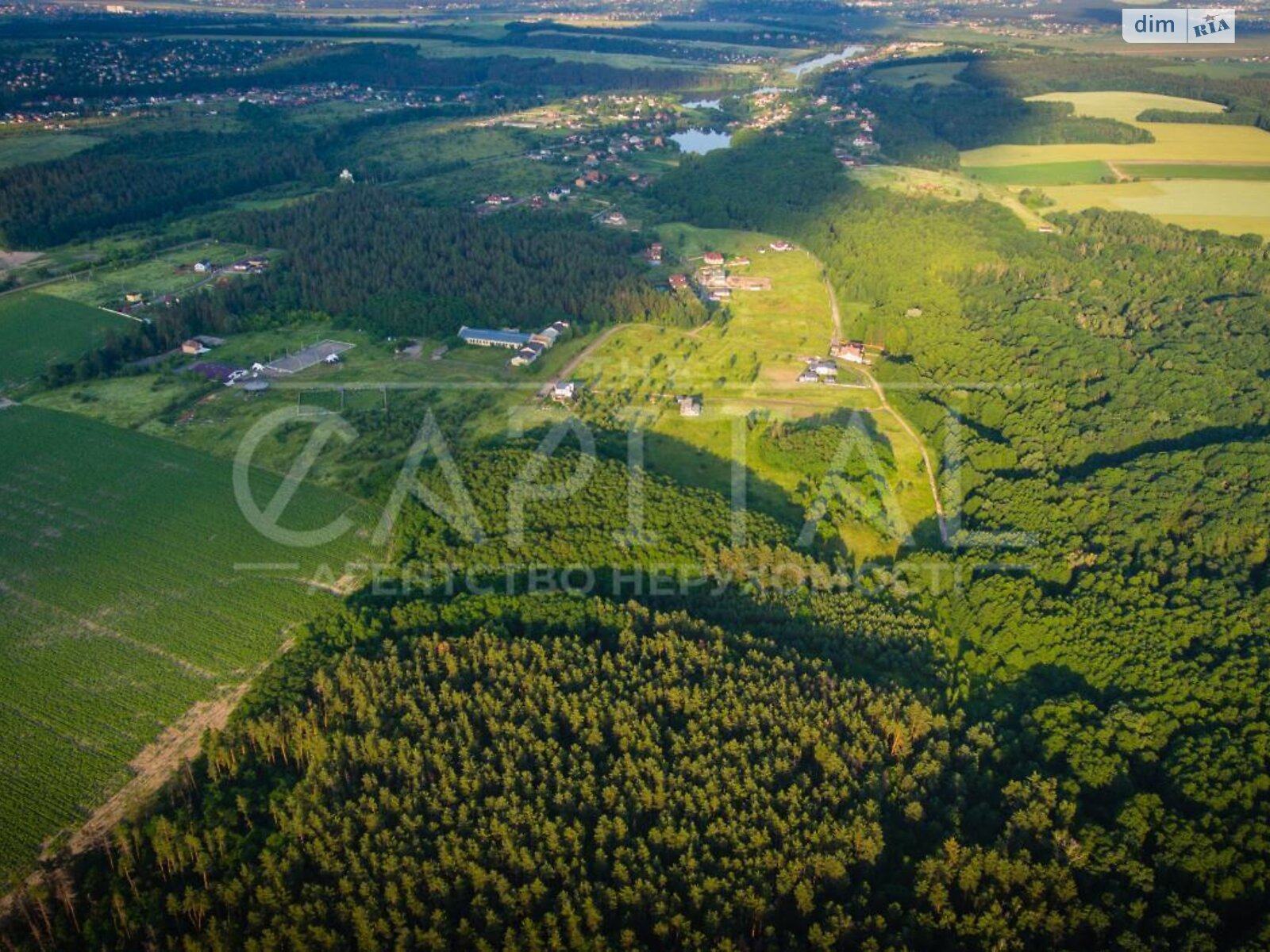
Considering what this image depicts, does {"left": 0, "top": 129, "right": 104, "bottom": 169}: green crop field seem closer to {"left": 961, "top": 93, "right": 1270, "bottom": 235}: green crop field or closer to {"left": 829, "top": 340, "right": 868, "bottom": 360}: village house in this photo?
{"left": 829, "top": 340, "right": 868, "bottom": 360}: village house

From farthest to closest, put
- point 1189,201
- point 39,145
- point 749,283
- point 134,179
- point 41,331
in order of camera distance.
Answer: point 39,145 → point 134,179 → point 1189,201 → point 749,283 → point 41,331

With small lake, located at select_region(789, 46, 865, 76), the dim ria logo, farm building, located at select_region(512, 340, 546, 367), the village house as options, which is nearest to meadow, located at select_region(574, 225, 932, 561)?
the village house

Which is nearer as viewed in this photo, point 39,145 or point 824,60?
point 39,145

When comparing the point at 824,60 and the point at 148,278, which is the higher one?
the point at 824,60

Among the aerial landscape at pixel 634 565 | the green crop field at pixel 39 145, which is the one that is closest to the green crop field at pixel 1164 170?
the aerial landscape at pixel 634 565

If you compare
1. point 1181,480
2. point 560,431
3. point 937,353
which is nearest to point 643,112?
point 937,353

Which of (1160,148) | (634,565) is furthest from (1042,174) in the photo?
(634,565)

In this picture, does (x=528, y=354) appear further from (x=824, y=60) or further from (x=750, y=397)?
(x=824, y=60)
